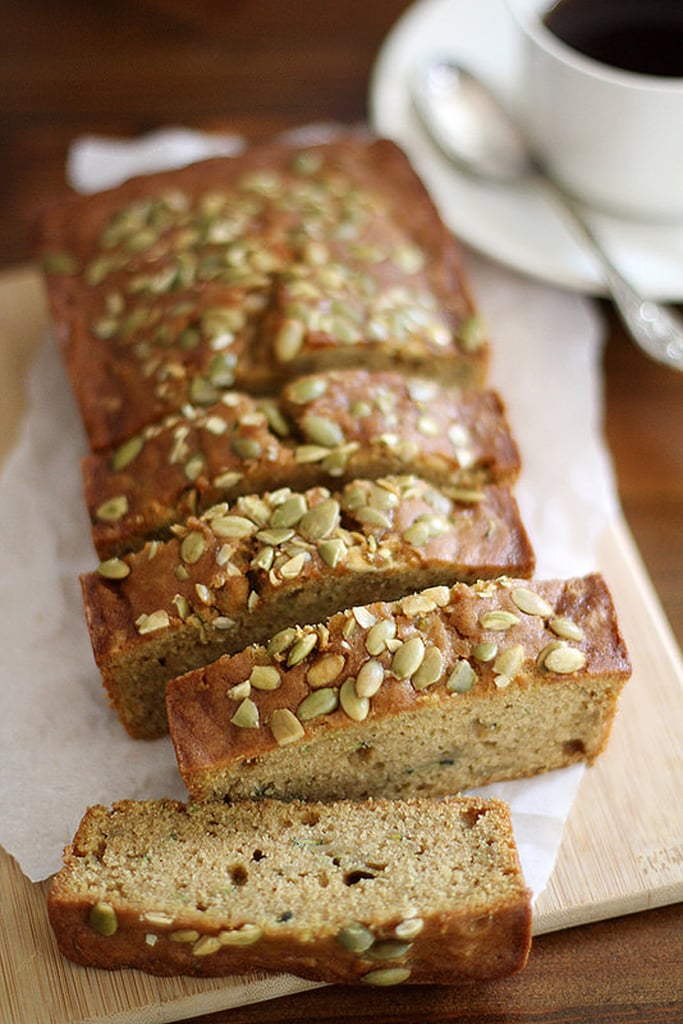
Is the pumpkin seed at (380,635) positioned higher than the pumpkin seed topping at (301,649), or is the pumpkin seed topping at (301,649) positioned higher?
the pumpkin seed at (380,635)

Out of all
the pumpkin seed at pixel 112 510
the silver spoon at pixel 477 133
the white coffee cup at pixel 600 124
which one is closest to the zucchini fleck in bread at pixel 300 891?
the pumpkin seed at pixel 112 510

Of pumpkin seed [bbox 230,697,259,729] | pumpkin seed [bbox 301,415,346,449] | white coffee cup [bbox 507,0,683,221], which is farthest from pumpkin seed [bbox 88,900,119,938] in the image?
white coffee cup [bbox 507,0,683,221]

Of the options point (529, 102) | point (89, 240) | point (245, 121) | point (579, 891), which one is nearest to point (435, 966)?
point (579, 891)

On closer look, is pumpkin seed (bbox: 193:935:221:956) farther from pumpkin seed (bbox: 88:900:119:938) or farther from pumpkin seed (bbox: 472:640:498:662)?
pumpkin seed (bbox: 472:640:498:662)

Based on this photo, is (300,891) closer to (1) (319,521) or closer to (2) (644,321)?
(1) (319,521)

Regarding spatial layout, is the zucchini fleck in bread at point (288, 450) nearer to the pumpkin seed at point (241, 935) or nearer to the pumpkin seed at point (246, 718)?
the pumpkin seed at point (246, 718)

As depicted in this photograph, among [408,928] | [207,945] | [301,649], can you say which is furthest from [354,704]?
[207,945]

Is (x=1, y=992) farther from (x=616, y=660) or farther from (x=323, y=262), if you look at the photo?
(x=323, y=262)
